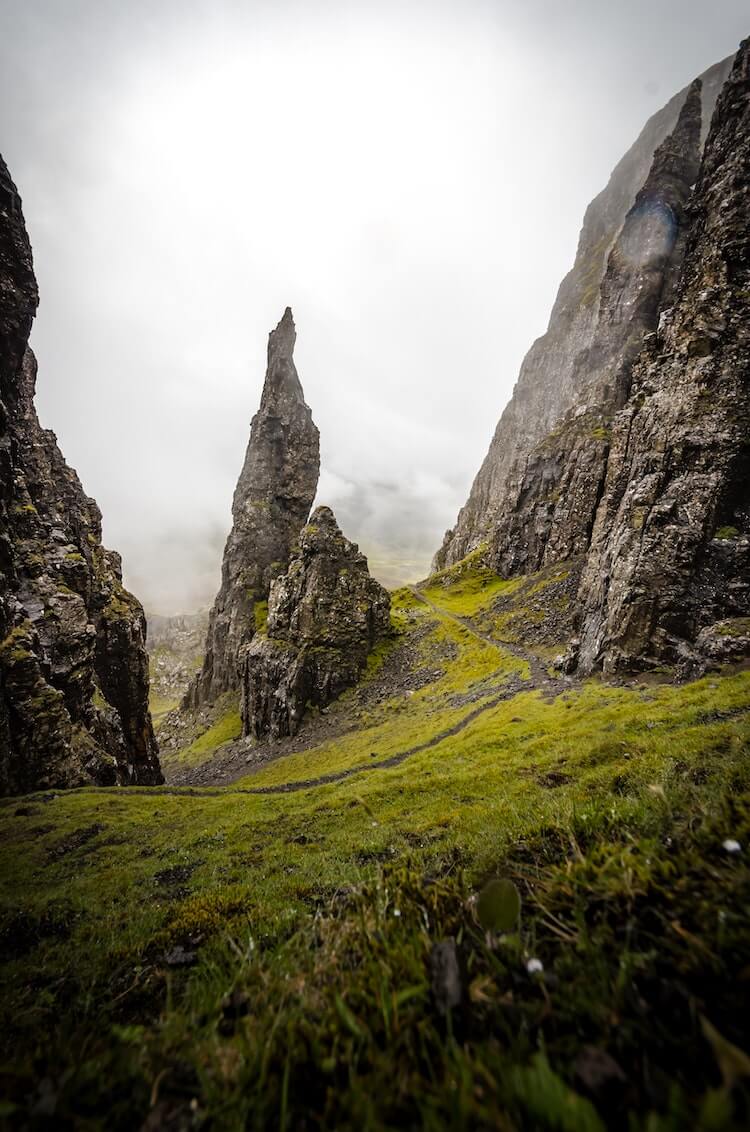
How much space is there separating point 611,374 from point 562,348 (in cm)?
7956

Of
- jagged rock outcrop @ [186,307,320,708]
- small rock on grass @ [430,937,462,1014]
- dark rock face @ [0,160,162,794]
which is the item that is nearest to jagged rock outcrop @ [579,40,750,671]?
small rock on grass @ [430,937,462,1014]

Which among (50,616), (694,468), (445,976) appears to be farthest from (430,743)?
(50,616)

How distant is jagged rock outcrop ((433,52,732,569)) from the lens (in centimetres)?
14388

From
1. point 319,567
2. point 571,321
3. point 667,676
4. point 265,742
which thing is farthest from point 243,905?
point 571,321

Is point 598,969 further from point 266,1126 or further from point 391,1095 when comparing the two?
point 266,1126

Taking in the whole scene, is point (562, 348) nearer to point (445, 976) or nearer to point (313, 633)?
point (313, 633)

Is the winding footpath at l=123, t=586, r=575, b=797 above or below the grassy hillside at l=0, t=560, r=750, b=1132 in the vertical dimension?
below

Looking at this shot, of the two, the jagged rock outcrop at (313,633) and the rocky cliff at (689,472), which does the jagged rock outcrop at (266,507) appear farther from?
the rocky cliff at (689,472)

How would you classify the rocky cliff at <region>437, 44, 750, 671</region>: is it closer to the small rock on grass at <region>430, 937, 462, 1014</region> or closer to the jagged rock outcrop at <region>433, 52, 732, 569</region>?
the small rock on grass at <region>430, 937, 462, 1014</region>

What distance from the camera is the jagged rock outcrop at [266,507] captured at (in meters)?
89.9

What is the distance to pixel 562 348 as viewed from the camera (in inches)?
6063

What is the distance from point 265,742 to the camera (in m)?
55.2

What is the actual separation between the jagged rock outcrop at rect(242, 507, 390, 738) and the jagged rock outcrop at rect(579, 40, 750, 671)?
31038mm

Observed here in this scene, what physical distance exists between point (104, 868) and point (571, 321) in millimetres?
193321
